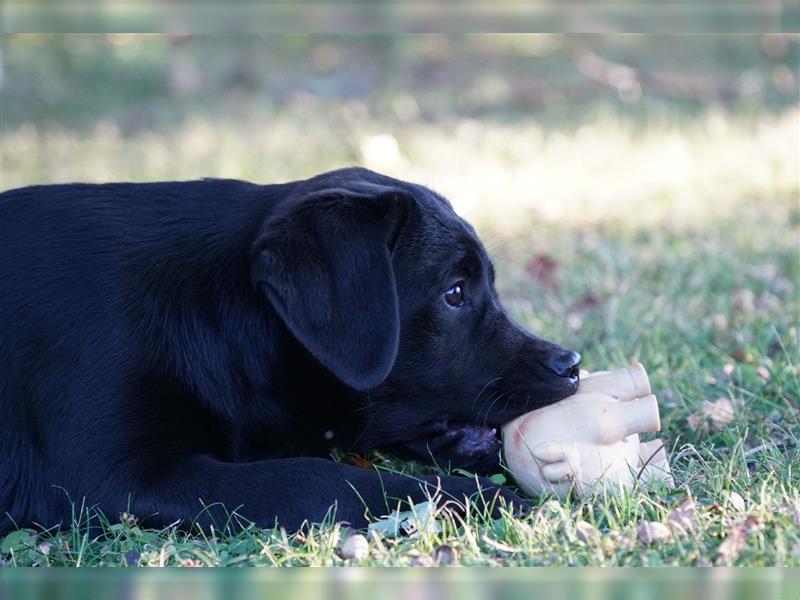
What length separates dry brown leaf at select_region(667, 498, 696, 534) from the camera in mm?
2529

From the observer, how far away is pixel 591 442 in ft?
9.59

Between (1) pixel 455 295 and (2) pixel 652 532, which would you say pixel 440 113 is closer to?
(1) pixel 455 295

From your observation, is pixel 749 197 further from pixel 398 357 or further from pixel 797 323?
pixel 398 357

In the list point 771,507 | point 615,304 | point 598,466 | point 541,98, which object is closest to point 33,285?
point 598,466

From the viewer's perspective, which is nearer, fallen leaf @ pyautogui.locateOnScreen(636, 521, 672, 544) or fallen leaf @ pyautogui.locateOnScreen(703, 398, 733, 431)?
fallen leaf @ pyautogui.locateOnScreen(636, 521, 672, 544)

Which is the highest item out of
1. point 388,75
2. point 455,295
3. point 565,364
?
point 455,295

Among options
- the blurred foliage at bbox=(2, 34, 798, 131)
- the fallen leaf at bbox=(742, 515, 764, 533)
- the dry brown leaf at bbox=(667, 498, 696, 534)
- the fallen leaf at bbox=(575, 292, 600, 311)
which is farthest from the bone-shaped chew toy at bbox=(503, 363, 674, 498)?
the blurred foliage at bbox=(2, 34, 798, 131)

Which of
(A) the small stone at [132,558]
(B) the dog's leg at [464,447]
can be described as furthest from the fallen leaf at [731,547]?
(A) the small stone at [132,558]

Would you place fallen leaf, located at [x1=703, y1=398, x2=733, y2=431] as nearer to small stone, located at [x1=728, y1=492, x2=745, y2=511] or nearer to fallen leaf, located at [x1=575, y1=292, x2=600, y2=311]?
small stone, located at [x1=728, y1=492, x2=745, y2=511]

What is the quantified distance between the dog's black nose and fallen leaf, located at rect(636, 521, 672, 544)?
2.13 ft

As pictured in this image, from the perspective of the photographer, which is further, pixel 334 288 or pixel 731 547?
pixel 334 288

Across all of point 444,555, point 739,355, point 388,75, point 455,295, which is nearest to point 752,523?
point 444,555

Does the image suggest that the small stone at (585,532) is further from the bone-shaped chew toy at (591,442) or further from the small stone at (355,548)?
the small stone at (355,548)

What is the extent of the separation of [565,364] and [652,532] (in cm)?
70
